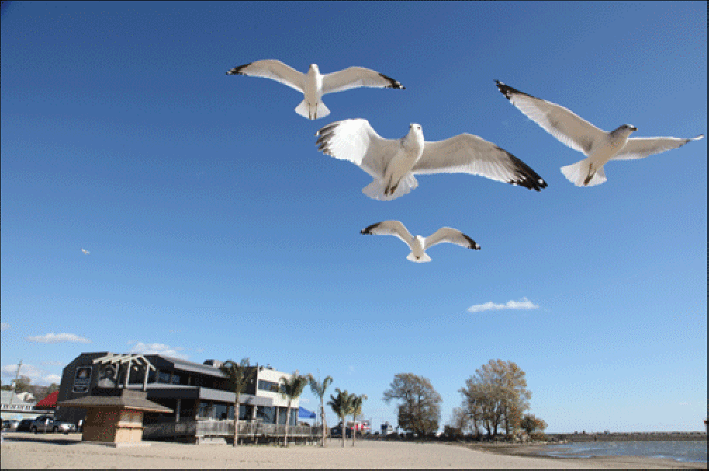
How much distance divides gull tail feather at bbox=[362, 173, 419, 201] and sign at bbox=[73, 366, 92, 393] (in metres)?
35.8

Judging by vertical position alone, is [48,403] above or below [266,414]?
above

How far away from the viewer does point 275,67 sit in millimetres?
12523

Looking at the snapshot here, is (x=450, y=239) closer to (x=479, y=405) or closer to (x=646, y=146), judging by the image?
(x=646, y=146)

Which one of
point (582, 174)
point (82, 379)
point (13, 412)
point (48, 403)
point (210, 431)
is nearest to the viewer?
point (582, 174)

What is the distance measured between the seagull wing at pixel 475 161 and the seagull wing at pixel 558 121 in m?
1.20

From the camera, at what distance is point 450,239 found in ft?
45.2

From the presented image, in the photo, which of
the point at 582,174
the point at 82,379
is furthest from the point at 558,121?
the point at 82,379

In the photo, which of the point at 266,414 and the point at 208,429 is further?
the point at 266,414

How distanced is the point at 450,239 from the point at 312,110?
5.57 meters

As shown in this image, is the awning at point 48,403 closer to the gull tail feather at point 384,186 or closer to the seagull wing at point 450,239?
the seagull wing at point 450,239

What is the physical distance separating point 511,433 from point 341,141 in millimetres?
58285

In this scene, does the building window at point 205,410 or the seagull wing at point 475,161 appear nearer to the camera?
the seagull wing at point 475,161

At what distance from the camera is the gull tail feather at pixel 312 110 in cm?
1174

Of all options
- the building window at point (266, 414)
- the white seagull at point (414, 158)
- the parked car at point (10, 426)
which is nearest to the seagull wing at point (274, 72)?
the white seagull at point (414, 158)
